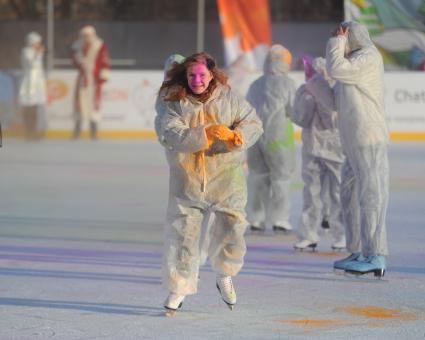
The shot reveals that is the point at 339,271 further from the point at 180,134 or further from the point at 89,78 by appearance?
the point at 89,78

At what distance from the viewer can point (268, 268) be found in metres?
9.65

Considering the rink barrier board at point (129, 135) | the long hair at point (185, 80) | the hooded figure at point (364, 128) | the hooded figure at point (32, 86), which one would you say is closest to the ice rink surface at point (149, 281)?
the hooded figure at point (364, 128)

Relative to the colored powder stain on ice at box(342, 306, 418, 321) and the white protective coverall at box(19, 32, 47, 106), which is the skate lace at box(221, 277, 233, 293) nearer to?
the colored powder stain on ice at box(342, 306, 418, 321)

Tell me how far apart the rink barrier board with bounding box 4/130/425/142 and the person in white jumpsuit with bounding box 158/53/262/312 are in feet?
49.4

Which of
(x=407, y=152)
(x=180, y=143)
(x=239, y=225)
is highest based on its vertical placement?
(x=180, y=143)

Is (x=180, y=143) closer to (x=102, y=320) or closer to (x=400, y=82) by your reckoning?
(x=102, y=320)

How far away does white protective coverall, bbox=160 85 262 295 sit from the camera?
25.1 feet

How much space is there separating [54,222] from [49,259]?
7.90 ft

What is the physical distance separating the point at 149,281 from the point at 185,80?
173 cm

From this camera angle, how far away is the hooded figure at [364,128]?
898 cm

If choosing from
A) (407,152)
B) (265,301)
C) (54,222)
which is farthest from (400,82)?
(265,301)

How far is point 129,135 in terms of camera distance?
76.1 feet

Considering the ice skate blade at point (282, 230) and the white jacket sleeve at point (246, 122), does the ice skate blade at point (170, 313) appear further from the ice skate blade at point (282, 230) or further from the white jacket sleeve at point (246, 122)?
the ice skate blade at point (282, 230)

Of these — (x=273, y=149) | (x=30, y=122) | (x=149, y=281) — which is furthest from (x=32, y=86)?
(x=149, y=281)
